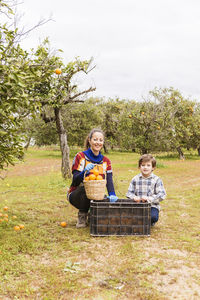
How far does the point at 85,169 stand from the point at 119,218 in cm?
101

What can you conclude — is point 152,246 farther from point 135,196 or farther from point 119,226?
point 135,196

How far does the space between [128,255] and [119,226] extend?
0.84 m

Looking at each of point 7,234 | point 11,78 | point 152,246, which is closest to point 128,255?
point 152,246

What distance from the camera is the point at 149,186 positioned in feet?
17.7

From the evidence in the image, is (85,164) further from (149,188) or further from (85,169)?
(149,188)

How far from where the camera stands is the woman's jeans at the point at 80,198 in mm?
5234

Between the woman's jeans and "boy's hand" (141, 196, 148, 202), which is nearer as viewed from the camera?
"boy's hand" (141, 196, 148, 202)

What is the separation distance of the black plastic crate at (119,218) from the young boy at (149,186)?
354 mm

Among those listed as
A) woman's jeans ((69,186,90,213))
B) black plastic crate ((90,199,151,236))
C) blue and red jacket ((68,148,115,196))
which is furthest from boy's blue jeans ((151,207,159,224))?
woman's jeans ((69,186,90,213))

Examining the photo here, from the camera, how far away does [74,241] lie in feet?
15.4

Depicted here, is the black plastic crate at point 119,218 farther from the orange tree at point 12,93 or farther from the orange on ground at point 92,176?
the orange tree at point 12,93

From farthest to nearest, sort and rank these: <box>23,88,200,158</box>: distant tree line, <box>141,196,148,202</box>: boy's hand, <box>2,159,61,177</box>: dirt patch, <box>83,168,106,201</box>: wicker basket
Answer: <box>23,88,200,158</box>: distant tree line → <box>2,159,61,177</box>: dirt patch → <box>141,196,148,202</box>: boy's hand → <box>83,168,106,201</box>: wicker basket

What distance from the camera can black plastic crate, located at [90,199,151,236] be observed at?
4.84 m

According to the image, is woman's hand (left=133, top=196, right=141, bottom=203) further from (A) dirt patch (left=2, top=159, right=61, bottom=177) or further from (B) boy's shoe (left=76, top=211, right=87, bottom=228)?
(A) dirt patch (left=2, top=159, right=61, bottom=177)
